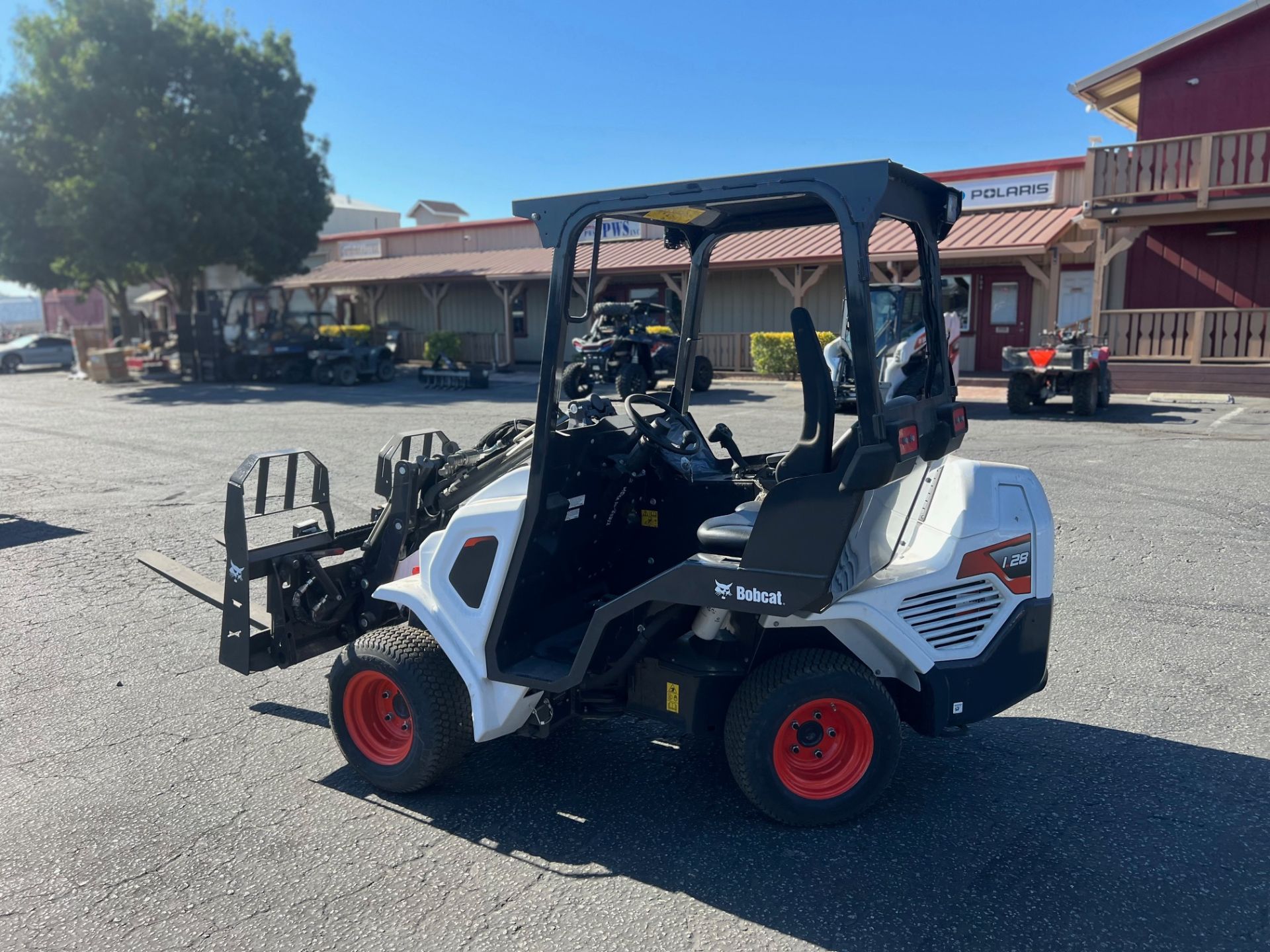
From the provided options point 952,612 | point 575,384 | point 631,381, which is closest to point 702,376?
point 631,381

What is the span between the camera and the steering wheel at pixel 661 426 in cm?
395

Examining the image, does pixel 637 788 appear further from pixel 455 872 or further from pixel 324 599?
pixel 324 599

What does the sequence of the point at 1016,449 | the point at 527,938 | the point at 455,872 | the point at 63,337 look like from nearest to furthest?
the point at 527,938 → the point at 455,872 → the point at 1016,449 → the point at 63,337

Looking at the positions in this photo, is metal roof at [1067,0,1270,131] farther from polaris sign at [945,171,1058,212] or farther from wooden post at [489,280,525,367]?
wooden post at [489,280,525,367]

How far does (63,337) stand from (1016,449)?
118 ft

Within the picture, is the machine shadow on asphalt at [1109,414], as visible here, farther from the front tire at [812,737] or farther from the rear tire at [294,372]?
the rear tire at [294,372]

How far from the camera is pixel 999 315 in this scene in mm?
22109

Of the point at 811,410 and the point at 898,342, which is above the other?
the point at 898,342

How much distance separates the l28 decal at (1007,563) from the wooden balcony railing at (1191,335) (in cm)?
1612

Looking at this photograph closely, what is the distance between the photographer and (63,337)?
36094 millimetres

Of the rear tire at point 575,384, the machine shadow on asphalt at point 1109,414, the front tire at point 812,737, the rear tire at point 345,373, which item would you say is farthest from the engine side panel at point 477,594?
the rear tire at point 345,373

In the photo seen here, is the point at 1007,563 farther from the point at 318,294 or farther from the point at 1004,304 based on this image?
the point at 318,294

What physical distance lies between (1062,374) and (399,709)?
13665 mm

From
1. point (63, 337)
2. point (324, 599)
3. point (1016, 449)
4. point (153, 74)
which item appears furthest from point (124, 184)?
point (324, 599)
